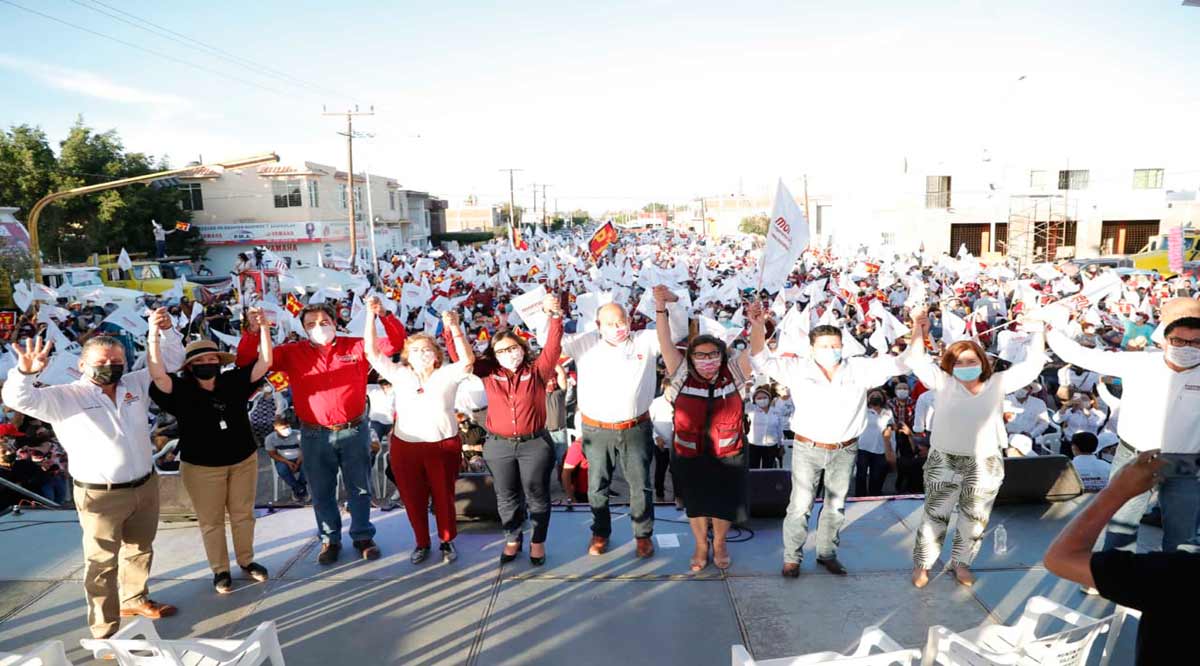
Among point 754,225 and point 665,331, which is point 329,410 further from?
point 754,225

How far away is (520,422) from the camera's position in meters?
4.18

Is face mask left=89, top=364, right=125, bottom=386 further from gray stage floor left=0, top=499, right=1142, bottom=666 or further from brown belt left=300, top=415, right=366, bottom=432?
gray stage floor left=0, top=499, right=1142, bottom=666

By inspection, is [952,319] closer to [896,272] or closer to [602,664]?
[602,664]

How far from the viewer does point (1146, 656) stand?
1686 millimetres

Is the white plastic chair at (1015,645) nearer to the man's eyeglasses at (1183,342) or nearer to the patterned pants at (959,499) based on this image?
the patterned pants at (959,499)

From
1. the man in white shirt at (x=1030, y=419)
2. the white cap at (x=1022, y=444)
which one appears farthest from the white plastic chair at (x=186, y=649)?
the man in white shirt at (x=1030, y=419)

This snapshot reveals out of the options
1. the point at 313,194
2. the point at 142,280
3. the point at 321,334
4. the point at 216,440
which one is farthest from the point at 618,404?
the point at 313,194

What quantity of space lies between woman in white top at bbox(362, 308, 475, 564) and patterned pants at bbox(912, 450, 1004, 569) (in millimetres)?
2720

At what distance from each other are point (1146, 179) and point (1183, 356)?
4540 centimetres

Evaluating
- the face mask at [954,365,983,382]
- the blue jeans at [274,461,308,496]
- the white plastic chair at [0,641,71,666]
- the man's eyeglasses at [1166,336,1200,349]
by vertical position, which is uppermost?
the man's eyeglasses at [1166,336,1200,349]

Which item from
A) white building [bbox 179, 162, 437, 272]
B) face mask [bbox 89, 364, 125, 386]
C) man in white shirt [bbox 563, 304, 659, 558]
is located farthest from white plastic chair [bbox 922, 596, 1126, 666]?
white building [bbox 179, 162, 437, 272]

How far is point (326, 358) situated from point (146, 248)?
1493 inches

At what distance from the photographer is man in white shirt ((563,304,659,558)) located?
4.19 meters

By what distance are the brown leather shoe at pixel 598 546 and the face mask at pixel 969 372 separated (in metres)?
2.29
